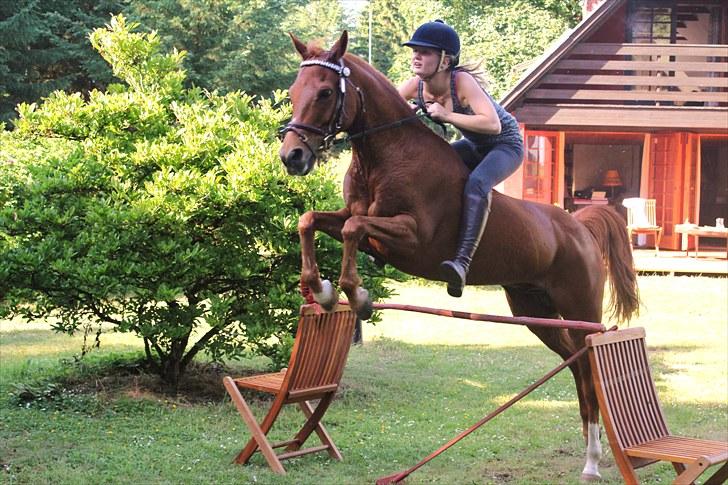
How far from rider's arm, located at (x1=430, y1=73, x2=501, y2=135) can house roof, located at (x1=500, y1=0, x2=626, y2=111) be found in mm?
15671

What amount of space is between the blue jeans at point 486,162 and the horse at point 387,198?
4.6 inches

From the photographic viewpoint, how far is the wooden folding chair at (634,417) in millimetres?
5680

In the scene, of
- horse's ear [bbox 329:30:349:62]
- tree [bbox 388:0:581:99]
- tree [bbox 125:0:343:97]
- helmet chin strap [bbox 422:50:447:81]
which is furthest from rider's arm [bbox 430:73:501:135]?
tree [bbox 388:0:581:99]

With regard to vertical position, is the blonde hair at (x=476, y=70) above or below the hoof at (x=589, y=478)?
above

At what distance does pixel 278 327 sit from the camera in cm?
933

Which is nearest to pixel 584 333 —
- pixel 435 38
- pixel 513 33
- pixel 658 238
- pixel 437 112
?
pixel 437 112

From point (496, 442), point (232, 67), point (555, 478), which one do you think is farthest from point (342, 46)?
point (232, 67)

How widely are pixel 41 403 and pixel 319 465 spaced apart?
3.22m

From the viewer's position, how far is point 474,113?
227 inches

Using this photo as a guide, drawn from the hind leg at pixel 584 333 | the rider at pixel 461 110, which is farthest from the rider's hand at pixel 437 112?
the hind leg at pixel 584 333

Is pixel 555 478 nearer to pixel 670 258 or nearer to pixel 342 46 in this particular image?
pixel 342 46

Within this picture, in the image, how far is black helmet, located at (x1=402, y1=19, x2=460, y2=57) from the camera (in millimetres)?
5566

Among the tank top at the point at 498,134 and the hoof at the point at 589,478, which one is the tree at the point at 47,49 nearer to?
the tank top at the point at 498,134

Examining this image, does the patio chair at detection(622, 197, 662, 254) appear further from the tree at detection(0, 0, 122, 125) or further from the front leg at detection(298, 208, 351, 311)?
the front leg at detection(298, 208, 351, 311)
